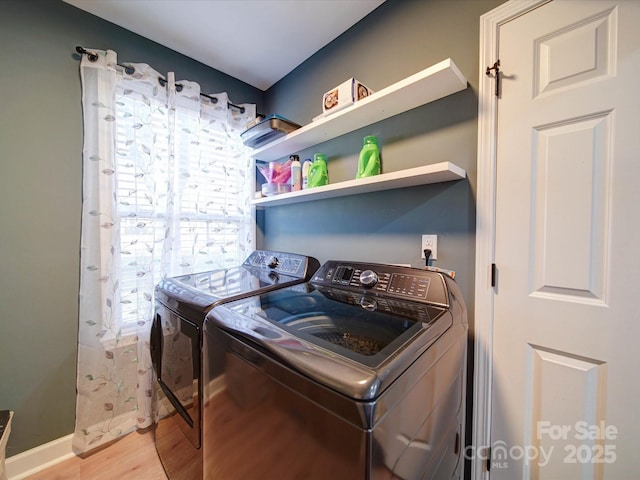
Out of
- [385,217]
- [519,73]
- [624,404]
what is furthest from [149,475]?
[519,73]

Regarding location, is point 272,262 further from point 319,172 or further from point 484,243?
point 484,243

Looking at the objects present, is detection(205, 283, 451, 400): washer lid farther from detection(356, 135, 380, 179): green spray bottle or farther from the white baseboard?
the white baseboard

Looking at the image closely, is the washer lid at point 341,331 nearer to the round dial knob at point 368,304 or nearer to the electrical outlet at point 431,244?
the round dial knob at point 368,304

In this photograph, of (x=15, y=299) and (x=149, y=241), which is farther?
(x=149, y=241)

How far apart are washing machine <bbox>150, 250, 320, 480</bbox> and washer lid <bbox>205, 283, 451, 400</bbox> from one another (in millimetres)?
169

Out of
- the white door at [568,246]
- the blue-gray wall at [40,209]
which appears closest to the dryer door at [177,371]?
the blue-gray wall at [40,209]

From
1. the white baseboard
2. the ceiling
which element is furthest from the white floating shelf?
the white baseboard

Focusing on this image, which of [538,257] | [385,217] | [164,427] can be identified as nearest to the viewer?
[538,257]

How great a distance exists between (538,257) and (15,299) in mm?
2531

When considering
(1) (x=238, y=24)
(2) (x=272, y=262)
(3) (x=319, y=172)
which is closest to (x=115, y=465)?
(2) (x=272, y=262)

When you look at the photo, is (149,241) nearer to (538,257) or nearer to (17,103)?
(17,103)

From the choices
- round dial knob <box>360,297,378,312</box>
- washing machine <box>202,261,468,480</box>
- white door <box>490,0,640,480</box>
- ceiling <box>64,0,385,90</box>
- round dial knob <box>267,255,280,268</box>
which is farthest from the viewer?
round dial knob <box>267,255,280,268</box>

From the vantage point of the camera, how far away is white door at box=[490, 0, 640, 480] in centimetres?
78

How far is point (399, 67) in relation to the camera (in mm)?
1359
